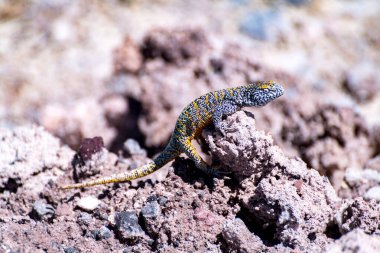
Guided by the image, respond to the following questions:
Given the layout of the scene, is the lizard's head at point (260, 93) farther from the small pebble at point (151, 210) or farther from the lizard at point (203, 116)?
the small pebble at point (151, 210)

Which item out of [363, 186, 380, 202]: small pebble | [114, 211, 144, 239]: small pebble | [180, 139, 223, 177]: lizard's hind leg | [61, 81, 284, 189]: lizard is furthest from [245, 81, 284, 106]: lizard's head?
[114, 211, 144, 239]: small pebble

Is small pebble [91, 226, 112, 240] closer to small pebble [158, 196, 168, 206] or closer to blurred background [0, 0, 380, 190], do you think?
small pebble [158, 196, 168, 206]

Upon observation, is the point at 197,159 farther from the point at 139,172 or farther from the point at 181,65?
the point at 181,65

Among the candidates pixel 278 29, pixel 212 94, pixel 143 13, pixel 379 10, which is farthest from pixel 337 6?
pixel 212 94

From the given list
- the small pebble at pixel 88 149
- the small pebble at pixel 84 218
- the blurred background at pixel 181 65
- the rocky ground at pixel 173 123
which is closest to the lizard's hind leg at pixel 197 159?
the rocky ground at pixel 173 123

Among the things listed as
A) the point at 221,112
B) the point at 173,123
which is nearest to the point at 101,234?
the point at 221,112

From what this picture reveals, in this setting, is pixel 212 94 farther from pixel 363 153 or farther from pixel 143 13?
pixel 143 13
